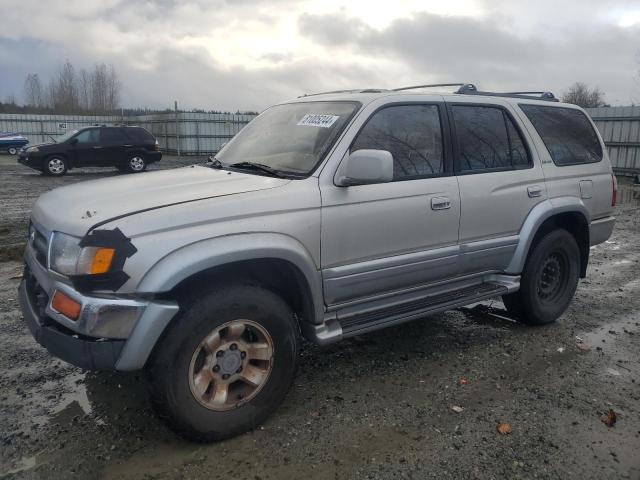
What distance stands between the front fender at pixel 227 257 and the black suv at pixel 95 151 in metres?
16.7

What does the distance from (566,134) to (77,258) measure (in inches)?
165

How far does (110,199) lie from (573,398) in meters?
3.13

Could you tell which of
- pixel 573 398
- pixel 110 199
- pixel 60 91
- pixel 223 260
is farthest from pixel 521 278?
pixel 60 91

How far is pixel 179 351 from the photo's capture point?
269cm

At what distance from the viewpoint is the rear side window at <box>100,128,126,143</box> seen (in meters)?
18.2

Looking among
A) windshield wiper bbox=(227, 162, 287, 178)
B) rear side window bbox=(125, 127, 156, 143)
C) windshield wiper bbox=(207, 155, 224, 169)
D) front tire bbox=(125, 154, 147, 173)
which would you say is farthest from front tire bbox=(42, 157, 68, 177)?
windshield wiper bbox=(227, 162, 287, 178)

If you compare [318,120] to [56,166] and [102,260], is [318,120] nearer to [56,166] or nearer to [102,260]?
[102,260]

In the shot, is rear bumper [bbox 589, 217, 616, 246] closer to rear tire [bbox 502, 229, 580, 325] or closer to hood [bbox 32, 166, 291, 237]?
rear tire [bbox 502, 229, 580, 325]

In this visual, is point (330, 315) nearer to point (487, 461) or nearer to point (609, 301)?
point (487, 461)

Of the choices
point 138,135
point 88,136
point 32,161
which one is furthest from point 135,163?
point 32,161

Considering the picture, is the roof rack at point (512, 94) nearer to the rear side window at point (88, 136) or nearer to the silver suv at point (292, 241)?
the silver suv at point (292, 241)

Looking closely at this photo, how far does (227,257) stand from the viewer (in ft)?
9.05

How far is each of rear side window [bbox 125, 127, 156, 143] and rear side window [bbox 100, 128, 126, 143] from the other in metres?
0.27

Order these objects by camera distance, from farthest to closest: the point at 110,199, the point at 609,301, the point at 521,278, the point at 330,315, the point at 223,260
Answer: the point at 609,301 → the point at 521,278 → the point at 330,315 → the point at 110,199 → the point at 223,260
